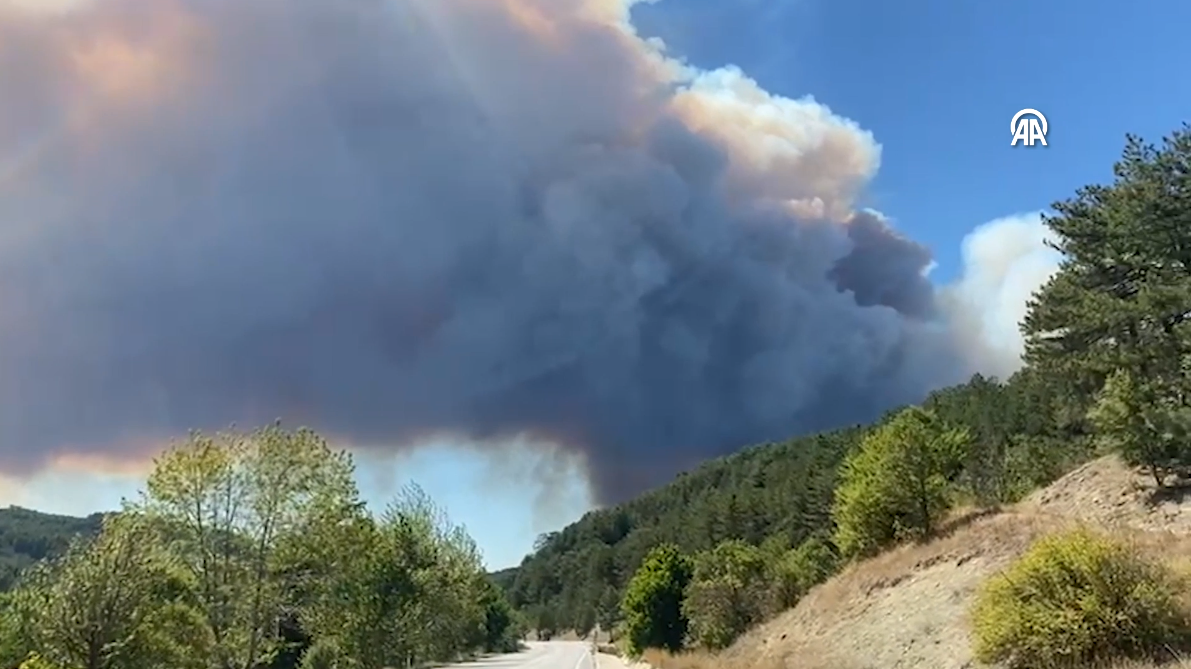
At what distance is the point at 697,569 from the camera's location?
3359 inches

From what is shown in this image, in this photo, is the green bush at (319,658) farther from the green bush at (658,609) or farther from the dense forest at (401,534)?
the green bush at (658,609)

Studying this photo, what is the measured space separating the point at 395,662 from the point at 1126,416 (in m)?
39.5

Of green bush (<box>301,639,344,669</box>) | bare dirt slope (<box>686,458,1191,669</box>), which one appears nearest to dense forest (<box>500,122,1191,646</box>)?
bare dirt slope (<box>686,458,1191,669</box>)

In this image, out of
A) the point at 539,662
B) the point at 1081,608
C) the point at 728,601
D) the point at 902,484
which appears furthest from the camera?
the point at 539,662

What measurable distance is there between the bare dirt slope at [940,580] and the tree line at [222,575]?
57.3 feet

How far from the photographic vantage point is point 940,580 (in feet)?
120

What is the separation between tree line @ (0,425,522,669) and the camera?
31891 mm

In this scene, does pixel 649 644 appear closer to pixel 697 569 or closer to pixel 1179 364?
pixel 697 569

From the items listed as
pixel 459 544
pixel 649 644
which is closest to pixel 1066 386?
pixel 649 644

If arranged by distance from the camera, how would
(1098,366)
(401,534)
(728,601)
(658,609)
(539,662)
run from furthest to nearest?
(658,609) < (539,662) < (728,601) < (401,534) < (1098,366)

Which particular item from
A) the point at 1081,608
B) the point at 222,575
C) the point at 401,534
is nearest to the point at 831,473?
the point at 401,534

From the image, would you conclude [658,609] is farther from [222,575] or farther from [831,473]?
[222,575]

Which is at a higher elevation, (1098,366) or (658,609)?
(1098,366)

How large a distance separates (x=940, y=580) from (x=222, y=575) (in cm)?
2763
